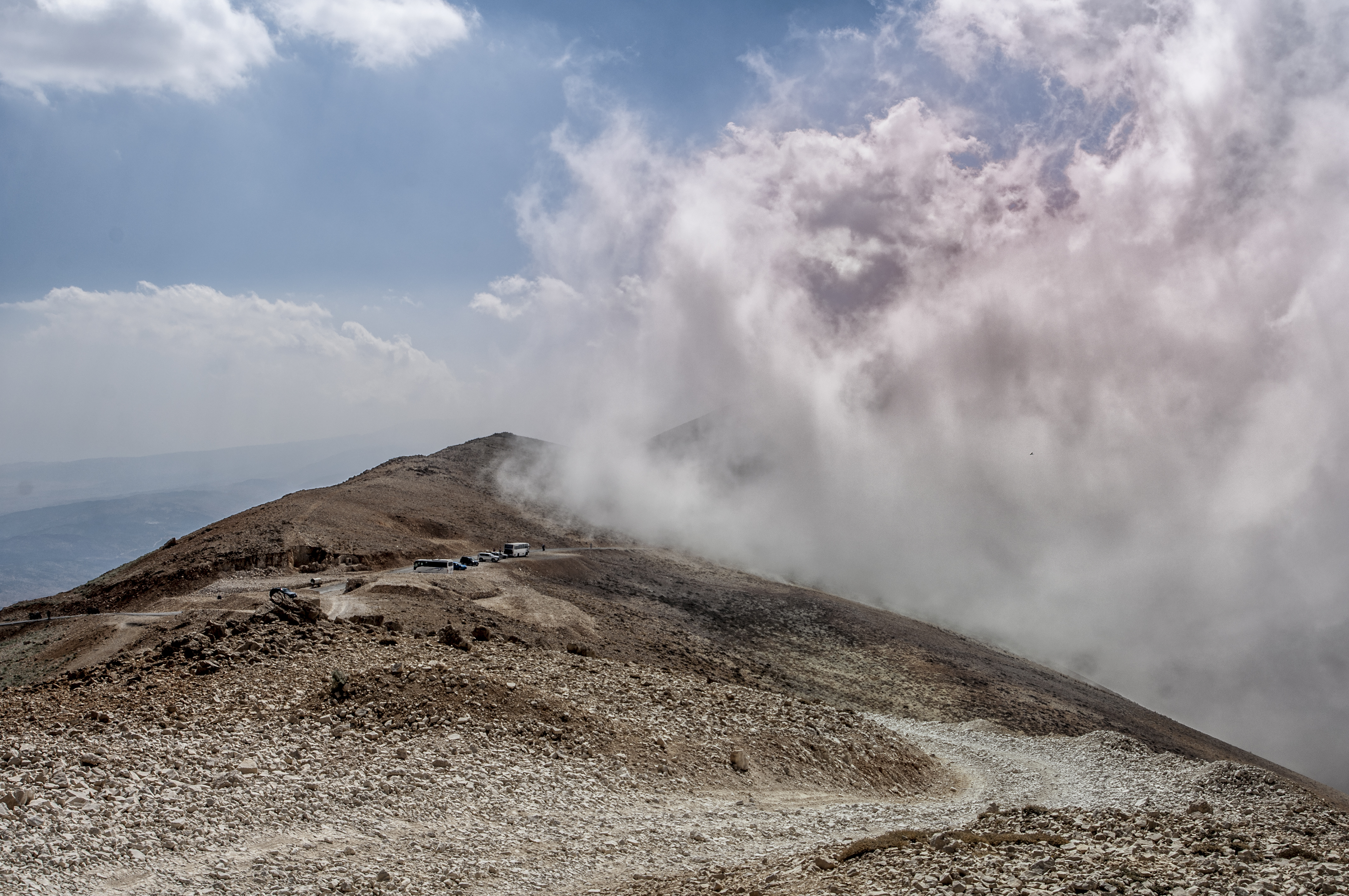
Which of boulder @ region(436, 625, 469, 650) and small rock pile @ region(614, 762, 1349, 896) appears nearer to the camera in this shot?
small rock pile @ region(614, 762, 1349, 896)

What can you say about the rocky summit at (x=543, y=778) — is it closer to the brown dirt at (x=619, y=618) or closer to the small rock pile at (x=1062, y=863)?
the small rock pile at (x=1062, y=863)

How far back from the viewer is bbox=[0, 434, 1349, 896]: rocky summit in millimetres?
11273

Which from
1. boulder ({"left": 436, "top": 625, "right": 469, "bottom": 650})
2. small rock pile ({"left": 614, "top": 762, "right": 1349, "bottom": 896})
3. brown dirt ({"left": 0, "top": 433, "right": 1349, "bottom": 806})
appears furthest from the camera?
brown dirt ({"left": 0, "top": 433, "right": 1349, "bottom": 806})

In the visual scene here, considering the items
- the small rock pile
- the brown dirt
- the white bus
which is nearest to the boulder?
the brown dirt

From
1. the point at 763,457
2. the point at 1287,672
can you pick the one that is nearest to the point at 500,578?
the point at 763,457

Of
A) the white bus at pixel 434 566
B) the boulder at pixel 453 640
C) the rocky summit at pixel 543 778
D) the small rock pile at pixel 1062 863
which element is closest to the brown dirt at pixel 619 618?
the rocky summit at pixel 543 778

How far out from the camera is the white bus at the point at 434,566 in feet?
155

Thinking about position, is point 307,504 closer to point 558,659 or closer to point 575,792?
point 558,659

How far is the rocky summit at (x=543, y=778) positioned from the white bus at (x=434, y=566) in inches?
437

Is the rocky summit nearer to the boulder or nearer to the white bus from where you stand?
the boulder

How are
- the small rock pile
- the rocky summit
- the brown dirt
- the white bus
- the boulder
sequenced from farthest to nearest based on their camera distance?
the white bus → the brown dirt → the boulder → the rocky summit → the small rock pile

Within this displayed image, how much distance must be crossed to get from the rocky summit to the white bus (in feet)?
36.4

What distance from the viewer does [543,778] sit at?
16.0 meters

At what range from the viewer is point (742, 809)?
53.9ft
